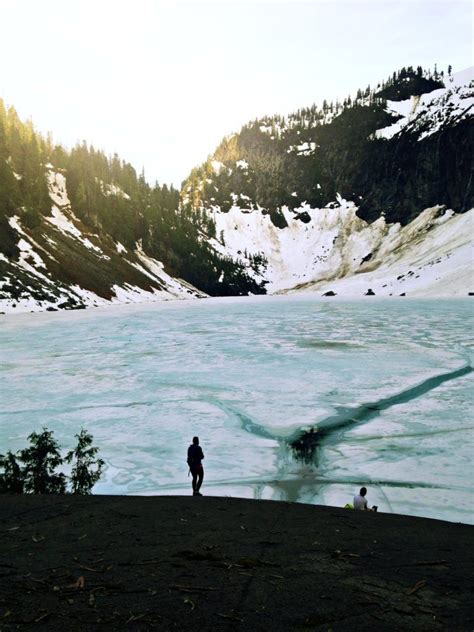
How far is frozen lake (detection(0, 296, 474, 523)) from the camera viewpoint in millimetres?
13719

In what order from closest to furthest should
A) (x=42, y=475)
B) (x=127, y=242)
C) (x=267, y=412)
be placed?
1. (x=42, y=475)
2. (x=267, y=412)
3. (x=127, y=242)

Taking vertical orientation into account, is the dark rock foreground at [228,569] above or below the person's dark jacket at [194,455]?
below

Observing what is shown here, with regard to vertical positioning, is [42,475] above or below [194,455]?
below

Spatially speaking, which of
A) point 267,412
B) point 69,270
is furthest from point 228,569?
point 69,270

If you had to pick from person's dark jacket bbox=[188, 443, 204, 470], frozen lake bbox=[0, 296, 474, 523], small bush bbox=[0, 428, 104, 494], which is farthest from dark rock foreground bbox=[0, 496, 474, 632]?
frozen lake bbox=[0, 296, 474, 523]

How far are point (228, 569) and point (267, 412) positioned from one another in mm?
13251

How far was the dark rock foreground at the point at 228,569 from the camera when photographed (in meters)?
5.49

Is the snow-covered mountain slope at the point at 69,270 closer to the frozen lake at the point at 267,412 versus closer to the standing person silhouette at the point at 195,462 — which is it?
the frozen lake at the point at 267,412

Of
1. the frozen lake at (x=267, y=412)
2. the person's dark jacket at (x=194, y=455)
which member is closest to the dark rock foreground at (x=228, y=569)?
the person's dark jacket at (x=194, y=455)

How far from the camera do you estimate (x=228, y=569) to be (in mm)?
6723

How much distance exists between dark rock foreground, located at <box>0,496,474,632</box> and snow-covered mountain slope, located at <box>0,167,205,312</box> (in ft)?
245

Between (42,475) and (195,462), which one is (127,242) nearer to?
(42,475)

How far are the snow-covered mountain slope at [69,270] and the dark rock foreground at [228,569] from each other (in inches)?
2936

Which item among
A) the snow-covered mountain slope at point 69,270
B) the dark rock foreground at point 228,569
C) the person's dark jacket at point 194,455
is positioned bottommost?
the dark rock foreground at point 228,569
